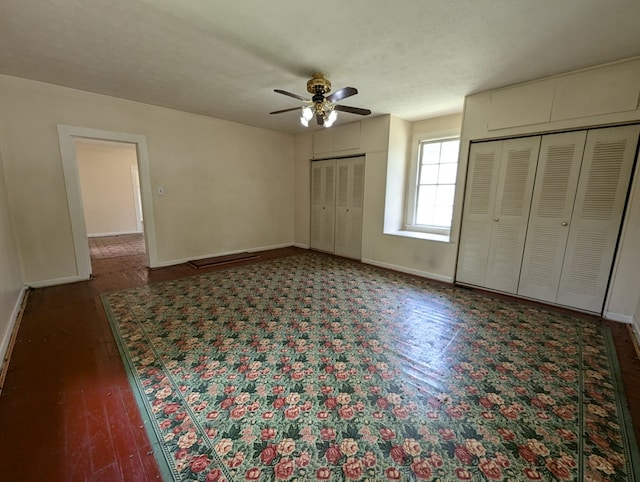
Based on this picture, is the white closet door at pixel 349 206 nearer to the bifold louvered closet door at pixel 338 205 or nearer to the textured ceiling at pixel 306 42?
the bifold louvered closet door at pixel 338 205

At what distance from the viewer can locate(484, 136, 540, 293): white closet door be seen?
315 centimetres

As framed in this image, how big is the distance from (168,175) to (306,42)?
10.6 feet

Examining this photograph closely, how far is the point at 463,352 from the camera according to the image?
2225 mm

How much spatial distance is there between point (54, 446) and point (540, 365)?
3173 millimetres

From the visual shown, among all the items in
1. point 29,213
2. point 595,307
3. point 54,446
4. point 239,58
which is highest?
point 239,58

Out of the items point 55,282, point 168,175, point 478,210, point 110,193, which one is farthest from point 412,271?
point 110,193

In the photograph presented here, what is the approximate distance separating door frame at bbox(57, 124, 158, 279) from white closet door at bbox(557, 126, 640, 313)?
567 centimetres

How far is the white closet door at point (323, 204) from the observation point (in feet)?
17.9

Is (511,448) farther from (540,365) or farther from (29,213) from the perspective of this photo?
(29,213)

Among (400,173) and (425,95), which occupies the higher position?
(425,95)

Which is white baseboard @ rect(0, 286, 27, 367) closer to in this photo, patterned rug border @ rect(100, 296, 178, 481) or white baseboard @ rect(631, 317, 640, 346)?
patterned rug border @ rect(100, 296, 178, 481)

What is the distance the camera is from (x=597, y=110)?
2.66m

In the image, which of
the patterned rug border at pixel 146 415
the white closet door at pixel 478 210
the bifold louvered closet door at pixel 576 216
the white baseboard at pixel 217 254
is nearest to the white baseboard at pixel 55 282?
the white baseboard at pixel 217 254

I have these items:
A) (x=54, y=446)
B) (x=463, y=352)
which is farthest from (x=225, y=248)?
(x=463, y=352)
